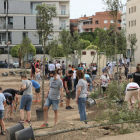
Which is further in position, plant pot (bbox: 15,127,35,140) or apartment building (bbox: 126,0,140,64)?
apartment building (bbox: 126,0,140,64)

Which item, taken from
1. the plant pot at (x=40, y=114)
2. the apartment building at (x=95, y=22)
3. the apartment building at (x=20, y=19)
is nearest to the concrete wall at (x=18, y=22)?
the apartment building at (x=20, y=19)

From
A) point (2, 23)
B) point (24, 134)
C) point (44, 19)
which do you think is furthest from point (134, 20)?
point (24, 134)

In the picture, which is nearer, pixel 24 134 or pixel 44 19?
pixel 24 134

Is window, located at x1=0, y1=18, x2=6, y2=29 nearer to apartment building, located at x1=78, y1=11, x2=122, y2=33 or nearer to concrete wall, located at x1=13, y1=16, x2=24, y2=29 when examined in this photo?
concrete wall, located at x1=13, y1=16, x2=24, y2=29

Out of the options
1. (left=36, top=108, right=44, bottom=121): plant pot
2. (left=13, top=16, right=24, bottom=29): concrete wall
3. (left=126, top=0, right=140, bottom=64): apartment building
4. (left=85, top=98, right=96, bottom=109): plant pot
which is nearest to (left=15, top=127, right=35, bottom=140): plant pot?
(left=36, top=108, right=44, bottom=121): plant pot

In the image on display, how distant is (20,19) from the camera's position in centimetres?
5978

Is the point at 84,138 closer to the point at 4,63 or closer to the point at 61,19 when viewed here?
the point at 4,63

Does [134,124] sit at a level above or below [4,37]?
below

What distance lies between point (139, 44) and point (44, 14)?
157ft

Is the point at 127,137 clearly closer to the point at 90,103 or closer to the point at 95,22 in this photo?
the point at 90,103

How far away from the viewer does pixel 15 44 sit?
59.7m

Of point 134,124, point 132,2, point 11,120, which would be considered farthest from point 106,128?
point 132,2

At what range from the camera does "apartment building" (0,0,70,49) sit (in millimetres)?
59250

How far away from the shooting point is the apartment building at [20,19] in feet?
194
